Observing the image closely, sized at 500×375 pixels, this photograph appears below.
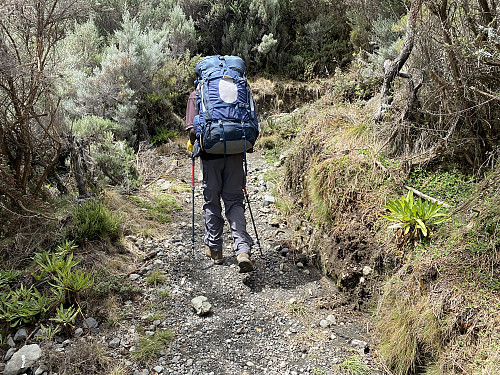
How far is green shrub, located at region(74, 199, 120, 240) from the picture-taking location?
426 cm

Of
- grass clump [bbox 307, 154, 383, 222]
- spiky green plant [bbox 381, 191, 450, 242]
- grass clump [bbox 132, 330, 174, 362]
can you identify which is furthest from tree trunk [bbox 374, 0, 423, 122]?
grass clump [bbox 132, 330, 174, 362]

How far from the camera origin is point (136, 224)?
5.00 m

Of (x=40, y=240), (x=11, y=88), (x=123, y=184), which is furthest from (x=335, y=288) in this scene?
(x=11, y=88)

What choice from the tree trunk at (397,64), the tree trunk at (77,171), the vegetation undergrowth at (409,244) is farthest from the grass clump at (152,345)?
the tree trunk at (397,64)

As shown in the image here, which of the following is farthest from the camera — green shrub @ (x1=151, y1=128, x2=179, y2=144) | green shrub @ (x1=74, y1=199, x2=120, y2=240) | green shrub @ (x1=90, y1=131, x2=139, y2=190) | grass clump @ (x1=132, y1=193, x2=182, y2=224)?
green shrub @ (x1=151, y1=128, x2=179, y2=144)

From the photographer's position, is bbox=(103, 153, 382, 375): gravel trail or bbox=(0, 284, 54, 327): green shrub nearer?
bbox=(103, 153, 382, 375): gravel trail

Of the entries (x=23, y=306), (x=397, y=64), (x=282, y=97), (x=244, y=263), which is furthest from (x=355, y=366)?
(x=282, y=97)

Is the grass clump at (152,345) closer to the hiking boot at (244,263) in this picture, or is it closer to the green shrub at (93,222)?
the hiking boot at (244,263)

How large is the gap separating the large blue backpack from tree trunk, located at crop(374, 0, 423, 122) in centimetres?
164

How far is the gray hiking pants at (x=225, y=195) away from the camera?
4371 millimetres

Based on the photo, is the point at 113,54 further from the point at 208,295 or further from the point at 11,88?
the point at 208,295

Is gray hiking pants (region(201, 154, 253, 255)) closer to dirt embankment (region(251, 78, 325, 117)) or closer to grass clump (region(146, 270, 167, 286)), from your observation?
grass clump (region(146, 270, 167, 286))

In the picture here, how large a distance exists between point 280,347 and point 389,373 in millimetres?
917

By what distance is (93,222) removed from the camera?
4332 millimetres
